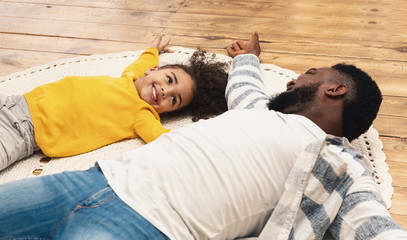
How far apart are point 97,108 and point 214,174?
20.6 inches

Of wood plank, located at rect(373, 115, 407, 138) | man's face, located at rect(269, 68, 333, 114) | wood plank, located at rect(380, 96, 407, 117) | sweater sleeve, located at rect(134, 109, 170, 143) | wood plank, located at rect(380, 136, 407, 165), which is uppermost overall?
man's face, located at rect(269, 68, 333, 114)

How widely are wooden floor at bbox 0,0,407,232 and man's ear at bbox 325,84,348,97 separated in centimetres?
46

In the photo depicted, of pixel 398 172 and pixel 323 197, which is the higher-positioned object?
pixel 323 197

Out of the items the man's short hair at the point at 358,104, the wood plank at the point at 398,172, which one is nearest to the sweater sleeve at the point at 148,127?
the man's short hair at the point at 358,104

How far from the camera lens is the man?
836mm

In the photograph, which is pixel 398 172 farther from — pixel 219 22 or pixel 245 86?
pixel 219 22

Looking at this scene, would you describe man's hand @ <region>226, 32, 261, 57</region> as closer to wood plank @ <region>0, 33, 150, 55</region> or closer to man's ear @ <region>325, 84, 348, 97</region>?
wood plank @ <region>0, 33, 150, 55</region>

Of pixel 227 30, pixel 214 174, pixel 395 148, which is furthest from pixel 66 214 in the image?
pixel 227 30

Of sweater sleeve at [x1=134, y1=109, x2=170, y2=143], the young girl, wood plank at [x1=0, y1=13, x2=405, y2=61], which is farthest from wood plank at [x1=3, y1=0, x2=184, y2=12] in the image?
sweater sleeve at [x1=134, y1=109, x2=170, y2=143]

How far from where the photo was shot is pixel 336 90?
3.34 ft

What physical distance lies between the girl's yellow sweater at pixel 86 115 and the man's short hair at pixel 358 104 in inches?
20.9

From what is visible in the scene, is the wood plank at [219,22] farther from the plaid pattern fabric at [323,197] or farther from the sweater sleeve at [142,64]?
the plaid pattern fabric at [323,197]

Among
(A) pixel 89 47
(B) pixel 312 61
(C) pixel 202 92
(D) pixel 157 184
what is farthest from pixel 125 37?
(D) pixel 157 184

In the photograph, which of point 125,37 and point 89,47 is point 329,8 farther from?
point 89,47
